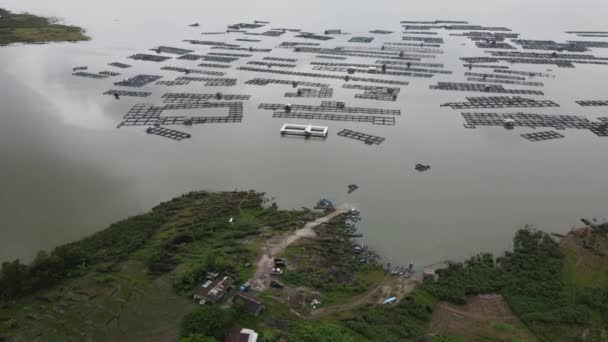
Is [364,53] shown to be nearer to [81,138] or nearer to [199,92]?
[199,92]

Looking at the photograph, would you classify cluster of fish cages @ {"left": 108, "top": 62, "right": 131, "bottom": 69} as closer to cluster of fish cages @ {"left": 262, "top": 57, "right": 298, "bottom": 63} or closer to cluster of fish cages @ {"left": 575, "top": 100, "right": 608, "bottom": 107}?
cluster of fish cages @ {"left": 262, "top": 57, "right": 298, "bottom": 63}

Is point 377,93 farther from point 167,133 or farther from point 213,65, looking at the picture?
point 213,65

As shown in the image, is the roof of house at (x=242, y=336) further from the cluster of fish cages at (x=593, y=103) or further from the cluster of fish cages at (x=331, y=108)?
the cluster of fish cages at (x=593, y=103)

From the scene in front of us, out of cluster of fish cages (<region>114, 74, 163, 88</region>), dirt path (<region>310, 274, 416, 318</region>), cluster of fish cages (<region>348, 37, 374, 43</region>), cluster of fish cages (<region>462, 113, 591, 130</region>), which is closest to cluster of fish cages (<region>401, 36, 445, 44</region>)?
cluster of fish cages (<region>348, 37, 374, 43</region>)

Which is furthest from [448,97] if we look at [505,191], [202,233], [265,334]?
[265,334]

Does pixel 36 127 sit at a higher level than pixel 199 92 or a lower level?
lower

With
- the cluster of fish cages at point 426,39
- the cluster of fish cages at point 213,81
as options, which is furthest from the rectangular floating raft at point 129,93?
the cluster of fish cages at point 426,39
